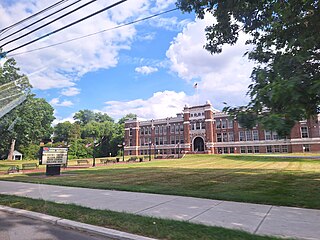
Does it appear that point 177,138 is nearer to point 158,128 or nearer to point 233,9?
point 158,128

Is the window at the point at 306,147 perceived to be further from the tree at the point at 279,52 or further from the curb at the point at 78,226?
the curb at the point at 78,226

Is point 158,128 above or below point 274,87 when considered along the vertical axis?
above

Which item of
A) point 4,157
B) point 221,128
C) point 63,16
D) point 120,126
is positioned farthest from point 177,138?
point 63,16

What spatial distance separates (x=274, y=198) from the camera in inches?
325

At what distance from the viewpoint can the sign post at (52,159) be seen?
19.4 meters

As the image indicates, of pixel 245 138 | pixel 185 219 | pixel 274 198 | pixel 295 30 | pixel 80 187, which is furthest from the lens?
pixel 245 138

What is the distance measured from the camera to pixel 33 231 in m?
5.64

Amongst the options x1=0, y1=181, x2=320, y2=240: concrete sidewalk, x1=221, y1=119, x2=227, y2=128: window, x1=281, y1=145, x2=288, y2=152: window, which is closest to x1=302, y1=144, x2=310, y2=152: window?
x1=281, y1=145, x2=288, y2=152: window

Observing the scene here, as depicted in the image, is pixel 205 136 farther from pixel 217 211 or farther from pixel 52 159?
pixel 217 211

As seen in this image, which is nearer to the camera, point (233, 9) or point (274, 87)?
point (274, 87)

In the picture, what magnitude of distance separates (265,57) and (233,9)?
2.22 m

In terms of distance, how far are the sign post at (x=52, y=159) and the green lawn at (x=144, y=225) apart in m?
12.7

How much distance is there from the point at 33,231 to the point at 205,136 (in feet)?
213

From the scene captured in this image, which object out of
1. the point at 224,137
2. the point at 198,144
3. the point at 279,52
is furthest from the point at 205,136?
the point at 279,52
